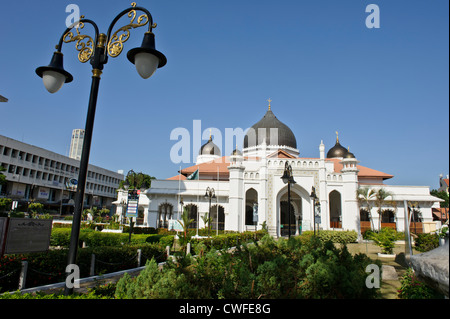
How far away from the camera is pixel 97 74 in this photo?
15.9 feet

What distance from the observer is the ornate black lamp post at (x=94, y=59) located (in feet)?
14.6

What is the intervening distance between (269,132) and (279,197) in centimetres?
1216

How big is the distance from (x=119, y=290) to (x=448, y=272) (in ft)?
12.1

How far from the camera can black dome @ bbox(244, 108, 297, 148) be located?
128 ft

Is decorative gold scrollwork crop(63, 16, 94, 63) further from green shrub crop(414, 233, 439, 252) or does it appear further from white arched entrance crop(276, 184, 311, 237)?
white arched entrance crop(276, 184, 311, 237)

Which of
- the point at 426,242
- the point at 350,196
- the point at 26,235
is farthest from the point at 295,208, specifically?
the point at 26,235

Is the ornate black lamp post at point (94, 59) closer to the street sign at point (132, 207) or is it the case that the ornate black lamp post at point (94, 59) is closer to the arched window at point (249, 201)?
the street sign at point (132, 207)

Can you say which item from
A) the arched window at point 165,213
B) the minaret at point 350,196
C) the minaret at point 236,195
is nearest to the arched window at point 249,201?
the minaret at point 236,195

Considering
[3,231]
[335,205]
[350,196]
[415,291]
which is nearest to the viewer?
[415,291]

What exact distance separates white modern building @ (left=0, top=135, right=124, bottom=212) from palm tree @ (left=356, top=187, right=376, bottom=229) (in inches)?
1356

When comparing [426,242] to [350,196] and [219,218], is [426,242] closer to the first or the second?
[350,196]

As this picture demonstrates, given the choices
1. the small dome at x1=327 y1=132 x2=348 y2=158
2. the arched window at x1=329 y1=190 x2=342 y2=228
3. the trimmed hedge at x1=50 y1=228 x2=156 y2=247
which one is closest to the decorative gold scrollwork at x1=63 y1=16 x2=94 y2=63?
the trimmed hedge at x1=50 y1=228 x2=156 y2=247

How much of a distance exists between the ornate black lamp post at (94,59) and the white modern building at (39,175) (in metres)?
36.4

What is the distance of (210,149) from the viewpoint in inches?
1820
